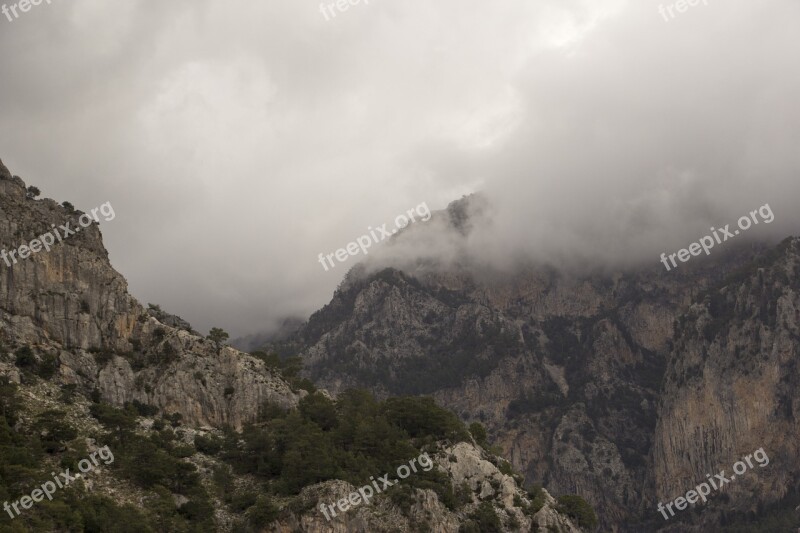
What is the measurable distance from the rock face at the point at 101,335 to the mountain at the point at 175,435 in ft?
0.89

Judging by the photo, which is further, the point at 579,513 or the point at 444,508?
the point at 579,513

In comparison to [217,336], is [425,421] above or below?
below

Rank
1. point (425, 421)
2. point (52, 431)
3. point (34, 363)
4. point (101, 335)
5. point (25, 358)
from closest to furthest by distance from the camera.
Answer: point (52, 431) → point (25, 358) → point (34, 363) → point (101, 335) → point (425, 421)

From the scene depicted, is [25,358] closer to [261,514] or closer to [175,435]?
[175,435]

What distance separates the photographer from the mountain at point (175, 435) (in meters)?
118

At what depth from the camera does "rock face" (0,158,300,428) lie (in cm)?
14375

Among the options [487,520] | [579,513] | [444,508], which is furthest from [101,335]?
[579,513]

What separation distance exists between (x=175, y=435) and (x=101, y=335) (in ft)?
85.0

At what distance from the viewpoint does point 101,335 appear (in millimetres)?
152625

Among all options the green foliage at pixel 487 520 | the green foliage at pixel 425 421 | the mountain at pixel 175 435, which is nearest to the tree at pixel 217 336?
Result: the mountain at pixel 175 435

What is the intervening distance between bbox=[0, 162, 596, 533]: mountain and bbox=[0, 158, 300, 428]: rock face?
0.89 ft

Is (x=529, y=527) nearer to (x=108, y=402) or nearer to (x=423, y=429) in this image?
(x=423, y=429)

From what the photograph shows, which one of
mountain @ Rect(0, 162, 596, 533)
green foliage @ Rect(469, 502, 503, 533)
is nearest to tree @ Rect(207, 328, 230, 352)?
mountain @ Rect(0, 162, 596, 533)

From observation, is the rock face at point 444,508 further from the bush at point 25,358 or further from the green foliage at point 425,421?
the bush at point 25,358
